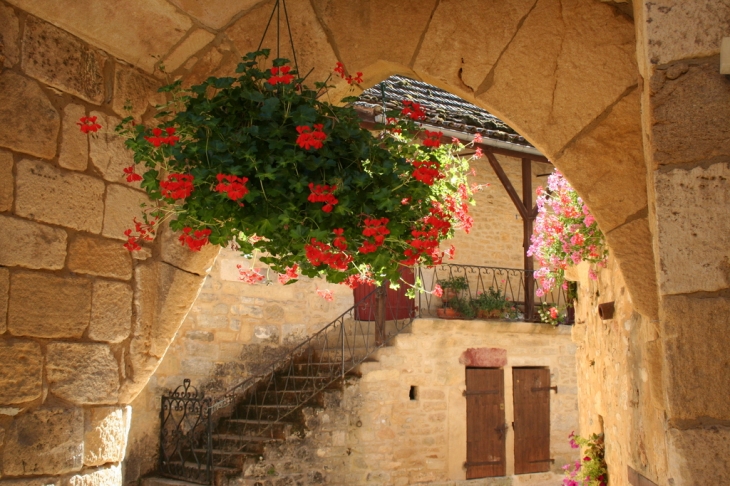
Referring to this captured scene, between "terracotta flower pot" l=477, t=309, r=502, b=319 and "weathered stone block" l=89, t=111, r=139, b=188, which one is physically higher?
"weathered stone block" l=89, t=111, r=139, b=188

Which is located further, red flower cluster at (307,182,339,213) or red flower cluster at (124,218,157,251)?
red flower cluster at (124,218,157,251)

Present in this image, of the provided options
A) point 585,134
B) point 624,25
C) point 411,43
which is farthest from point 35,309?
point 624,25

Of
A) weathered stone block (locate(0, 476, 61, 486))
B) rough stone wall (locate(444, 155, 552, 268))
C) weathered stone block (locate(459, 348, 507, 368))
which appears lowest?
weathered stone block (locate(0, 476, 61, 486))

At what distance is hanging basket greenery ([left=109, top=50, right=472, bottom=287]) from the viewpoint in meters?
2.31

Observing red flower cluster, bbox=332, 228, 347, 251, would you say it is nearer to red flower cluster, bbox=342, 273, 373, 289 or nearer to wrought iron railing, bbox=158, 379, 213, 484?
red flower cluster, bbox=342, 273, 373, 289

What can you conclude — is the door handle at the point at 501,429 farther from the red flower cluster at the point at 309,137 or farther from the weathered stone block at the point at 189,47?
the red flower cluster at the point at 309,137

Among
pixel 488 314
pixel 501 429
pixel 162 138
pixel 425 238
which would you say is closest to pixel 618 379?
pixel 425 238

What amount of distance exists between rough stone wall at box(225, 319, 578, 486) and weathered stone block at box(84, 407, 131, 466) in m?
4.62

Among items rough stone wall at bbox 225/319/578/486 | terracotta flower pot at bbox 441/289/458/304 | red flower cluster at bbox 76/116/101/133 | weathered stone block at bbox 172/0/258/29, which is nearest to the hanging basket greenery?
red flower cluster at bbox 76/116/101/133

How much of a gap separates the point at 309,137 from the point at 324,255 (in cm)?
36

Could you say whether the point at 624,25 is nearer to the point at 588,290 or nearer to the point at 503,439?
the point at 588,290

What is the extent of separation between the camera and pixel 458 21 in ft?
8.99

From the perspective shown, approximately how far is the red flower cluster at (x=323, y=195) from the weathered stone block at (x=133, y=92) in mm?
871

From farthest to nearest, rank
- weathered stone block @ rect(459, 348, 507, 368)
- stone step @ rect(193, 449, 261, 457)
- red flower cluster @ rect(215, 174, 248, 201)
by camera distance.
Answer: weathered stone block @ rect(459, 348, 507, 368) < stone step @ rect(193, 449, 261, 457) < red flower cluster @ rect(215, 174, 248, 201)
